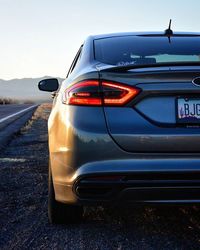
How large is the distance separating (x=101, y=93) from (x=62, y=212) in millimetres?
1073

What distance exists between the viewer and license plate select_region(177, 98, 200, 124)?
122 inches

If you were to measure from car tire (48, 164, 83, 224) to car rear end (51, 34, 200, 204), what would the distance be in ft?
1.57

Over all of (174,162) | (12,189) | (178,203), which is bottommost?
(12,189)

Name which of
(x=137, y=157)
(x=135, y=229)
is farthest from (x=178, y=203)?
(x=135, y=229)

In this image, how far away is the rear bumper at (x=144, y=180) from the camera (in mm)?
3061

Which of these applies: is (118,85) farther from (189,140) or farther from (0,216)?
(0,216)

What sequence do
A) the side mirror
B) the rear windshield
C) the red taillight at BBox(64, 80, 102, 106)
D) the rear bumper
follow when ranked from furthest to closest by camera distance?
the side mirror
the rear windshield
the red taillight at BBox(64, 80, 102, 106)
the rear bumper

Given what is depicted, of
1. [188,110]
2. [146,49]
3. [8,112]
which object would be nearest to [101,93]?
[188,110]

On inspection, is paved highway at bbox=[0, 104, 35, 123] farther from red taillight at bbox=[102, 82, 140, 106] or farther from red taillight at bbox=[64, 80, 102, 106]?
red taillight at bbox=[102, 82, 140, 106]

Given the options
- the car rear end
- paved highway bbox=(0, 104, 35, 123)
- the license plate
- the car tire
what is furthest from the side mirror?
paved highway bbox=(0, 104, 35, 123)

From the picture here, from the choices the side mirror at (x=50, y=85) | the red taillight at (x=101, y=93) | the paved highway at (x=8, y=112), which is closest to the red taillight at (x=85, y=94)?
the red taillight at (x=101, y=93)

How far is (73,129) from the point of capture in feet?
10.6

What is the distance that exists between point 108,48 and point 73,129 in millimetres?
995

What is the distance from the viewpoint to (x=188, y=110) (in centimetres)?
311
